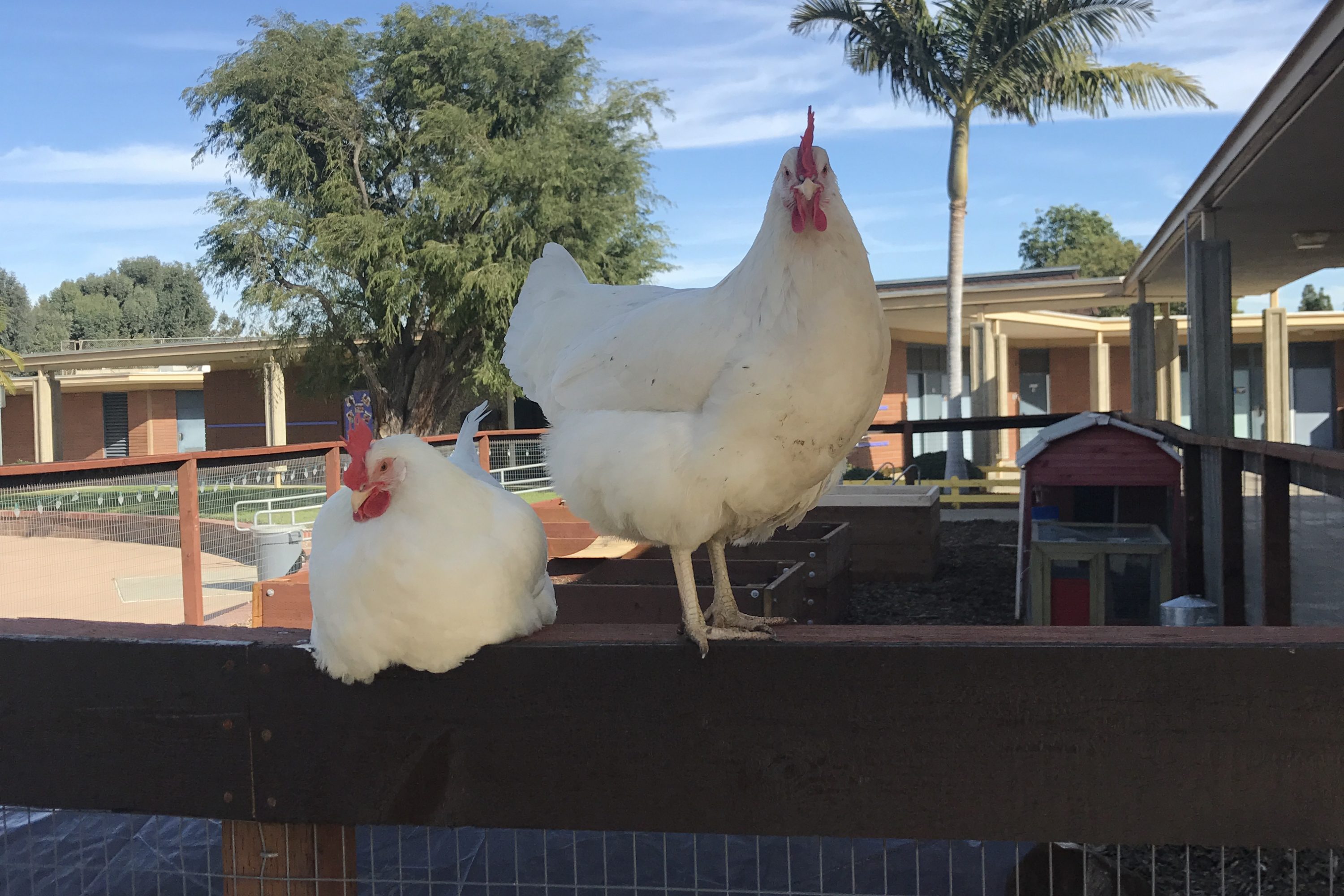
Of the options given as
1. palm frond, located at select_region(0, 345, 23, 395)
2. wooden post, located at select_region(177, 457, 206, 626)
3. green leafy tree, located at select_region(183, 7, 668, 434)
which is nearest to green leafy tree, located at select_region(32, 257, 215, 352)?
palm frond, located at select_region(0, 345, 23, 395)

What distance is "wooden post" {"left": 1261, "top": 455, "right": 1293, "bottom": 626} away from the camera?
12.9ft

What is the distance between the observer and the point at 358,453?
196 centimetres

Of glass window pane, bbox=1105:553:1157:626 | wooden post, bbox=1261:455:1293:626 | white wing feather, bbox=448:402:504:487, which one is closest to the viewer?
white wing feather, bbox=448:402:504:487

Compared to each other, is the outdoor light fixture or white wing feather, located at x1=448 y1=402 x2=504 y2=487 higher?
the outdoor light fixture

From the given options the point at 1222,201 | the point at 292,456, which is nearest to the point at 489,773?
the point at 292,456

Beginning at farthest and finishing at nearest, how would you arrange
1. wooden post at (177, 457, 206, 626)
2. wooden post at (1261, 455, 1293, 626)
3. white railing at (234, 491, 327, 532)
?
1. white railing at (234, 491, 327, 532)
2. wooden post at (177, 457, 206, 626)
3. wooden post at (1261, 455, 1293, 626)

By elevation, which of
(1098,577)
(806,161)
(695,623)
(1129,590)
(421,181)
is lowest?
(1129,590)

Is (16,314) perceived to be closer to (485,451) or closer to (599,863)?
(485,451)

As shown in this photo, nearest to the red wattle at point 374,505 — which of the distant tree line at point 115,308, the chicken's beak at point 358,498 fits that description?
the chicken's beak at point 358,498

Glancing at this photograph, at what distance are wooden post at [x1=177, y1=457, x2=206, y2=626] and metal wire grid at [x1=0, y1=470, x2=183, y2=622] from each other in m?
0.16

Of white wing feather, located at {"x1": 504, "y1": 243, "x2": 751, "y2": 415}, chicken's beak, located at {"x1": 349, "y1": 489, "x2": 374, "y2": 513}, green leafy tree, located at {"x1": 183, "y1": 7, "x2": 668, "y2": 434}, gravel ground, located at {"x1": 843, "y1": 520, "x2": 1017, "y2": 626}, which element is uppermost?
green leafy tree, located at {"x1": 183, "y1": 7, "x2": 668, "y2": 434}

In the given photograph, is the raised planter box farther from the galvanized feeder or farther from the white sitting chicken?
the white sitting chicken

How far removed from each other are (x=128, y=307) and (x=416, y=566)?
70781 millimetres

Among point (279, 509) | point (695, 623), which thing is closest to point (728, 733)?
point (695, 623)
